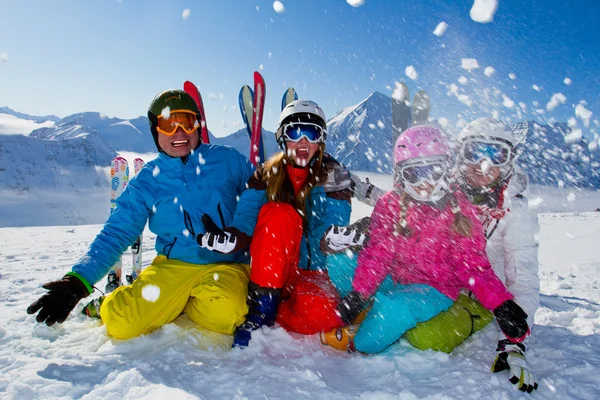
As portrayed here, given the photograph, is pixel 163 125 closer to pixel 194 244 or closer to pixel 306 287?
pixel 194 244

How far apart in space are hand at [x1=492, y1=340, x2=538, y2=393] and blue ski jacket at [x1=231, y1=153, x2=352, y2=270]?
1310 mm

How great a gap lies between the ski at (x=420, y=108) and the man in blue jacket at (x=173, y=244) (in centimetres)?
358

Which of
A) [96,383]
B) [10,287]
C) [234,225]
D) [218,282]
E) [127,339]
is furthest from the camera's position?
[10,287]

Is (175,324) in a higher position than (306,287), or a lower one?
lower

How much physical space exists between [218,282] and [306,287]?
62 centimetres

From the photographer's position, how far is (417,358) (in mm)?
2188

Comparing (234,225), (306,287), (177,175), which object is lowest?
(306,287)

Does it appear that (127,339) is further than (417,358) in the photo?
Yes

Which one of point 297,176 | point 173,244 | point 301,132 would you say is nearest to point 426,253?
point 297,176

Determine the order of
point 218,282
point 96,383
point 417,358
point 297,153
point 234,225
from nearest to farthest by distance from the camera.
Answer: point 96,383 → point 417,358 → point 218,282 → point 234,225 → point 297,153

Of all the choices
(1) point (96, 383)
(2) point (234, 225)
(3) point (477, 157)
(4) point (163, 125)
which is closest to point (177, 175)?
(4) point (163, 125)

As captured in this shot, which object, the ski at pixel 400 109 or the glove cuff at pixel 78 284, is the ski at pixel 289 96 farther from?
the glove cuff at pixel 78 284

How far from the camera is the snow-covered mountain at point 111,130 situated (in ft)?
349

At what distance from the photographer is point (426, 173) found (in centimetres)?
254
